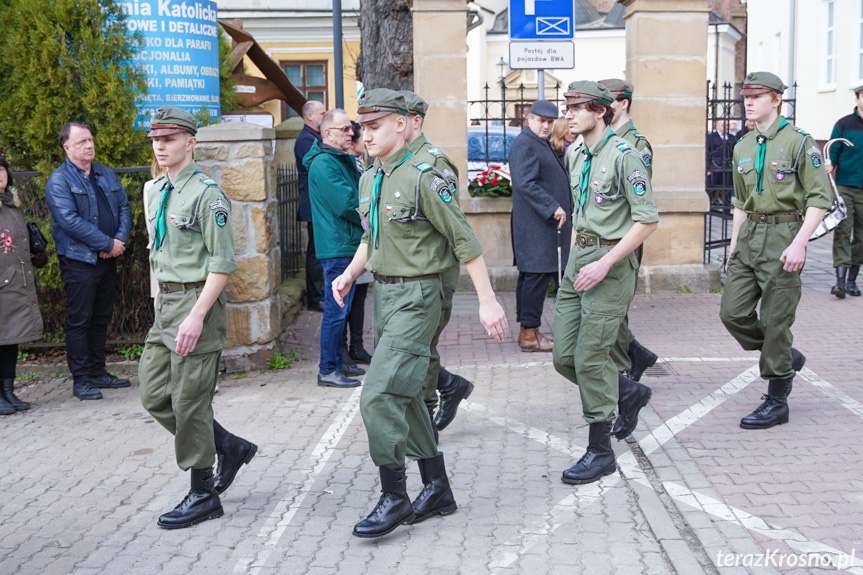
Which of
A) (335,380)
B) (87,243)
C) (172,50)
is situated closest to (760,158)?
(335,380)

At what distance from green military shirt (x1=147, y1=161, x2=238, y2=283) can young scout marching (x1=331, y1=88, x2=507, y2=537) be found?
685 mm

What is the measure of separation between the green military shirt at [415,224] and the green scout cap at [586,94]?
42.6 inches

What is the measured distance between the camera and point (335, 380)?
7.11 meters

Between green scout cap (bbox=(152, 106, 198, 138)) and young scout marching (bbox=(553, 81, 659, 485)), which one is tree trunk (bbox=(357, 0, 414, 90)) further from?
green scout cap (bbox=(152, 106, 198, 138))

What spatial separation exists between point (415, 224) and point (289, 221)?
19.1ft

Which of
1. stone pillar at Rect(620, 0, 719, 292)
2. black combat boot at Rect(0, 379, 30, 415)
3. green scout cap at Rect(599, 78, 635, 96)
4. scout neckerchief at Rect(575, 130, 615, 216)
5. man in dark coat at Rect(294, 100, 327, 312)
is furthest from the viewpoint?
stone pillar at Rect(620, 0, 719, 292)

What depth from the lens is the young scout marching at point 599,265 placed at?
15.9 ft

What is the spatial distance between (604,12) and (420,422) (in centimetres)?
4750

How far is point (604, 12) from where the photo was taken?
48.8m

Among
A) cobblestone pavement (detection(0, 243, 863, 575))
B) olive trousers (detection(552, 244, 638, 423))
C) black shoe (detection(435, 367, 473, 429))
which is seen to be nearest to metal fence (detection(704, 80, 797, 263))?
cobblestone pavement (detection(0, 243, 863, 575))

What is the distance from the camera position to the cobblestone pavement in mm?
4145

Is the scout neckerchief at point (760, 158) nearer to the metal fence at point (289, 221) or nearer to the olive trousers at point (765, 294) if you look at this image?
the olive trousers at point (765, 294)

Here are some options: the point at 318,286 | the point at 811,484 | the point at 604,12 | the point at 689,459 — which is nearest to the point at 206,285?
the point at 689,459

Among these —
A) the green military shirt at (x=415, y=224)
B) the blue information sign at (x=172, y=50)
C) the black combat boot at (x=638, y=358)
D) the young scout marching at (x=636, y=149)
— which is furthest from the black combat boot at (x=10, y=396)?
the black combat boot at (x=638, y=358)
